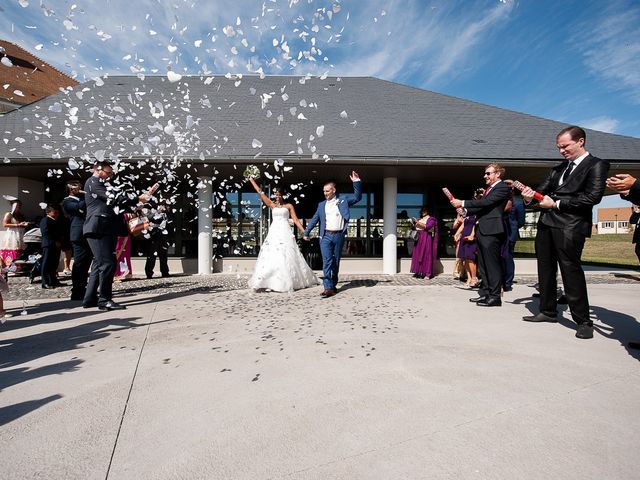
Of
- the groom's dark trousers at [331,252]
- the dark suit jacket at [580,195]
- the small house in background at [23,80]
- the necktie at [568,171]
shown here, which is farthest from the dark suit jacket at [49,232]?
the small house in background at [23,80]

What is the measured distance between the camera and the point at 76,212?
19.8 ft

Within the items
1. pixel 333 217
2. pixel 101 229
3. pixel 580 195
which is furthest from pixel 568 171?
pixel 101 229

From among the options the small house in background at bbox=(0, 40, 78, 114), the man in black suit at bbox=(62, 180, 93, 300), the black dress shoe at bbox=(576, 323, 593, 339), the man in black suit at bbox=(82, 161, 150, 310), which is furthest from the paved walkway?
the small house in background at bbox=(0, 40, 78, 114)

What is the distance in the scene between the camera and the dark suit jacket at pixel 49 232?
7.42 m

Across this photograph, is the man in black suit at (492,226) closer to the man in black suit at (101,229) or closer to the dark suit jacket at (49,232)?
the man in black suit at (101,229)

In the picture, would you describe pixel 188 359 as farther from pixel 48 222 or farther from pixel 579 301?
pixel 48 222

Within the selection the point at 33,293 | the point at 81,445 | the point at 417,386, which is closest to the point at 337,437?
the point at 417,386

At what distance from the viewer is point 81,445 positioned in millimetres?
1790

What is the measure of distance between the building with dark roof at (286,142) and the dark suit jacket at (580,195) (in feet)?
17.4

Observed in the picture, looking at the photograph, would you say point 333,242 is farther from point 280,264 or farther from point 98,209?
point 98,209

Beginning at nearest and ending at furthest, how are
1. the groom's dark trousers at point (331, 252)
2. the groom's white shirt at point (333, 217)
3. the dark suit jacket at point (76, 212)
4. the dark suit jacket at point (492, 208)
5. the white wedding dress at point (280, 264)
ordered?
the dark suit jacket at point (492, 208) < the dark suit jacket at point (76, 212) < the groom's dark trousers at point (331, 252) < the groom's white shirt at point (333, 217) < the white wedding dress at point (280, 264)

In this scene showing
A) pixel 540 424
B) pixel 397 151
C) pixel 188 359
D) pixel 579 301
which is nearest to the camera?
pixel 540 424

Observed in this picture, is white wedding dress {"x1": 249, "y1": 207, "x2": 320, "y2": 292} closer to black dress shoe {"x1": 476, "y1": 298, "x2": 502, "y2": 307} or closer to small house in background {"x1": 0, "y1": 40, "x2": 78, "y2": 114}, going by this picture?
black dress shoe {"x1": 476, "y1": 298, "x2": 502, "y2": 307}

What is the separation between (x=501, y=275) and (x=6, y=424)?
5501 mm
